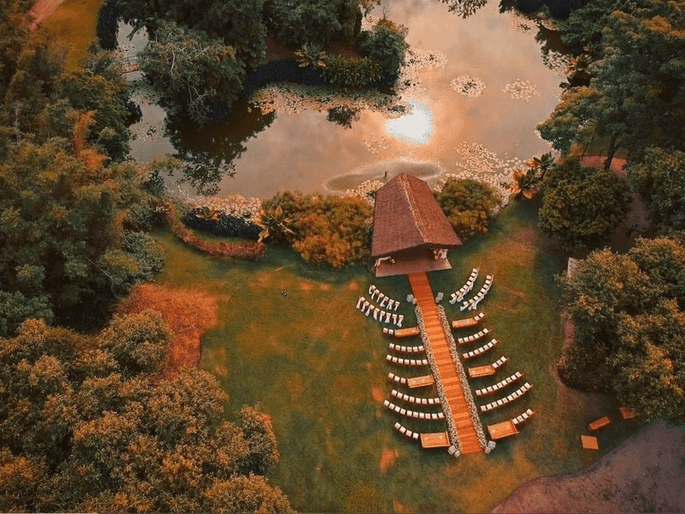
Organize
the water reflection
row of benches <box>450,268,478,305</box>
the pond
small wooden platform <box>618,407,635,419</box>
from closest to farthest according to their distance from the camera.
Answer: small wooden platform <box>618,407,635,419</box>, row of benches <box>450,268,478,305</box>, the pond, the water reflection

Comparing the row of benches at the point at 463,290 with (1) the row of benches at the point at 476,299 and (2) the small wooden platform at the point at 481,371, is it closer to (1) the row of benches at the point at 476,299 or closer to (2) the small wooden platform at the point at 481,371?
(1) the row of benches at the point at 476,299

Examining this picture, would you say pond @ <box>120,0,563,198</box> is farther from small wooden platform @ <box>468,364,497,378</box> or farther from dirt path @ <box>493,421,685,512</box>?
dirt path @ <box>493,421,685,512</box>

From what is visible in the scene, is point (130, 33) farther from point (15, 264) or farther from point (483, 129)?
point (483, 129)

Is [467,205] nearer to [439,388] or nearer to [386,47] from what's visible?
[439,388]

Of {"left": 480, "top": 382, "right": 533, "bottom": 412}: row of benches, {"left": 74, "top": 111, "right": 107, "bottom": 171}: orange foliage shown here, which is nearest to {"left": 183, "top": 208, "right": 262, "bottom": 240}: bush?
{"left": 74, "top": 111, "right": 107, "bottom": 171}: orange foliage

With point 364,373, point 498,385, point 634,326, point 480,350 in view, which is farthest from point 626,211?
point 364,373
